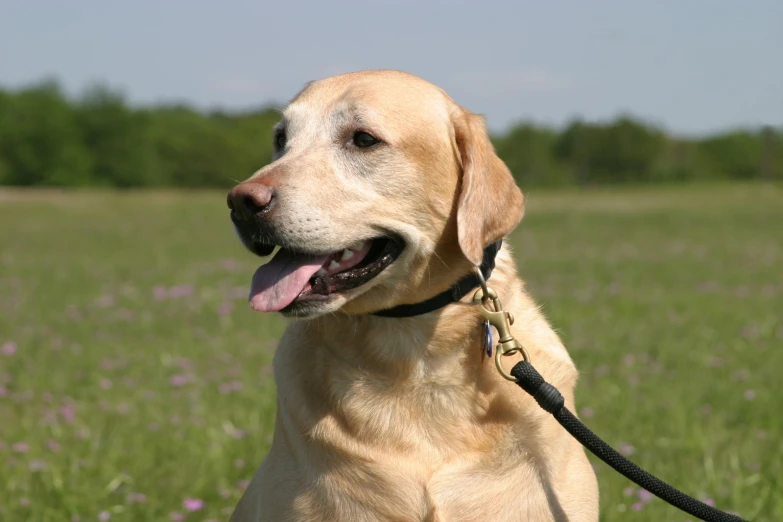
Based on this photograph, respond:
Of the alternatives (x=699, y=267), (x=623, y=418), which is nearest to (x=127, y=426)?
(x=623, y=418)

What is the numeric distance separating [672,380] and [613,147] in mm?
71456

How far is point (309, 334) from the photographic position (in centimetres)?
337

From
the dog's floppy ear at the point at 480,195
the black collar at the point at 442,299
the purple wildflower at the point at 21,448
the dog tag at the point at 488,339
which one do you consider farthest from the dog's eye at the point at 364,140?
the purple wildflower at the point at 21,448

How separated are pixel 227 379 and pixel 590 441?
13.3 ft

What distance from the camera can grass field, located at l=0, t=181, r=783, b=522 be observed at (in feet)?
14.5

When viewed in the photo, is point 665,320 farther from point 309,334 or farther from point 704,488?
point 309,334

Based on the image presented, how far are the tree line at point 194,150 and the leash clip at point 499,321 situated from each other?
6551 centimetres

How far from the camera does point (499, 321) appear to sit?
310 cm

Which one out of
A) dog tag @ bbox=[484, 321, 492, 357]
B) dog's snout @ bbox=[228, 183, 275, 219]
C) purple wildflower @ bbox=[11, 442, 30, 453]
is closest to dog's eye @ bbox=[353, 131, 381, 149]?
dog's snout @ bbox=[228, 183, 275, 219]

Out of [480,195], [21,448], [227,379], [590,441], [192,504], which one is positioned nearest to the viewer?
[590,441]

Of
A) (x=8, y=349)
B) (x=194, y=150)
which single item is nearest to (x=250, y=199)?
(x=8, y=349)

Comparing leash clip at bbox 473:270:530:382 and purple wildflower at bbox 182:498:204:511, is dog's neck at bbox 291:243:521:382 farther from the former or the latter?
purple wildflower at bbox 182:498:204:511

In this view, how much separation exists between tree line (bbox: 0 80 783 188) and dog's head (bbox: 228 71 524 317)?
65.2m

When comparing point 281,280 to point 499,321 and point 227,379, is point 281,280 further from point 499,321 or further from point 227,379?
point 227,379
